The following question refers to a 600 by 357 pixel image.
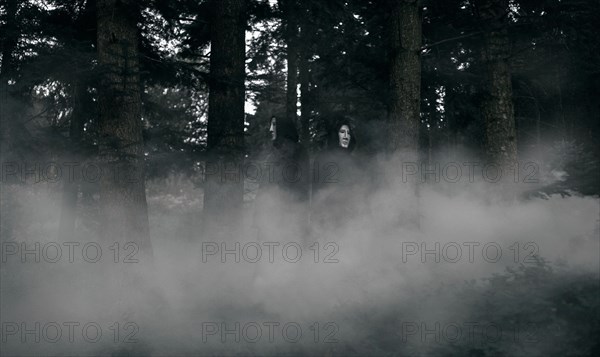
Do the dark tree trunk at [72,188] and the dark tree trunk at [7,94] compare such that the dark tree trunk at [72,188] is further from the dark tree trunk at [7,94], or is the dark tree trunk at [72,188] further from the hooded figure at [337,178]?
the hooded figure at [337,178]

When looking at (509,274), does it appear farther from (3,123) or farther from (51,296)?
(3,123)

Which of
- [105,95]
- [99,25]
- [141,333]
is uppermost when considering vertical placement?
[99,25]

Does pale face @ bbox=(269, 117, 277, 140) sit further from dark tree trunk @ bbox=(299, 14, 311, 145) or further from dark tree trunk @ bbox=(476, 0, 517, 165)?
dark tree trunk @ bbox=(299, 14, 311, 145)

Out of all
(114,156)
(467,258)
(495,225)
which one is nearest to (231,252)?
(114,156)

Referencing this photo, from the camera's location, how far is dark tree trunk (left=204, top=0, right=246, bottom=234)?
9.65 m

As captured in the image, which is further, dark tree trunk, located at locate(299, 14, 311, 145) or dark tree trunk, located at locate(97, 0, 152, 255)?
dark tree trunk, located at locate(299, 14, 311, 145)

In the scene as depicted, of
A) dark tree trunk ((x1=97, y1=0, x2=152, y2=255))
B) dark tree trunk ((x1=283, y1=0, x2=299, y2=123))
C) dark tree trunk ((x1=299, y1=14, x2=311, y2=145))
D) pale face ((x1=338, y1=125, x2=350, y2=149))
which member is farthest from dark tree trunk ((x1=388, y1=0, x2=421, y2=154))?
dark tree trunk ((x1=299, y1=14, x2=311, y2=145))

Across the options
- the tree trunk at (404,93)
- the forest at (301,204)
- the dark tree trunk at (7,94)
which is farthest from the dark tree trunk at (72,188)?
the tree trunk at (404,93)

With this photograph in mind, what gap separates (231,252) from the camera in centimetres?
989

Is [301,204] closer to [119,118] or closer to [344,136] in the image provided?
[344,136]

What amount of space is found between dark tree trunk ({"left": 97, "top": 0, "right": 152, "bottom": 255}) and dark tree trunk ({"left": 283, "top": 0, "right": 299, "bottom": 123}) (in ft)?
13.5

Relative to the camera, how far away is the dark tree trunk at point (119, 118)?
7832 mm

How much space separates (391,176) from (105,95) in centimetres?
517

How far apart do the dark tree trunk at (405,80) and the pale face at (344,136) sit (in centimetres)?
121
